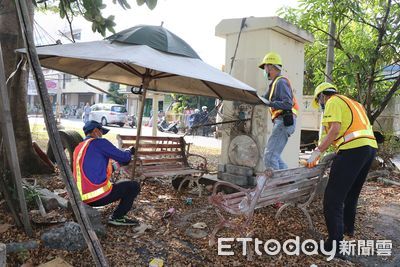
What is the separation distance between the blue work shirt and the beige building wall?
8.65 ft

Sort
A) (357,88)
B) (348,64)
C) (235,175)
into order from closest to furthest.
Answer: (235,175), (348,64), (357,88)

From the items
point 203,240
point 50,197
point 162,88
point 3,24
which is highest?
point 3,24

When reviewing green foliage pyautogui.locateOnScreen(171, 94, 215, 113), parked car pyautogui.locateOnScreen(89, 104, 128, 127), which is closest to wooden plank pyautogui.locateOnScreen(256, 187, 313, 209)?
green foliage pyautogui.locateOnScreen(171, 94, 215, 113)

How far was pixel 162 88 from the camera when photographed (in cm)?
627

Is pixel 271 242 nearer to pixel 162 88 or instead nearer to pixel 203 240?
pixel 203 240

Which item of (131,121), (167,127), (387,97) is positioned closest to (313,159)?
(387,97)

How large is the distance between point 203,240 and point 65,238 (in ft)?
4.44

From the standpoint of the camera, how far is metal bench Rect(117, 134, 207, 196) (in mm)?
5098

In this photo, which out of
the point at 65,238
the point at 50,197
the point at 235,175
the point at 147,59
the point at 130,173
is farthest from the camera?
the point at 235,175

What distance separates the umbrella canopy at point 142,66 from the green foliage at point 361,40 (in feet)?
10.7

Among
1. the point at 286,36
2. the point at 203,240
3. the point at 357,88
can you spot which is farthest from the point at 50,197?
the point at 357,88

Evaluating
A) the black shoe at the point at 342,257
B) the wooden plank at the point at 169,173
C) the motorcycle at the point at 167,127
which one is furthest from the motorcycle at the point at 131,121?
the black shoe at the point at 342,257

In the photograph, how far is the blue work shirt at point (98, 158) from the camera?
351cm

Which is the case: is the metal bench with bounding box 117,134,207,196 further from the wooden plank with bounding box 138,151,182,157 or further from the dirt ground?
the dirt ground
